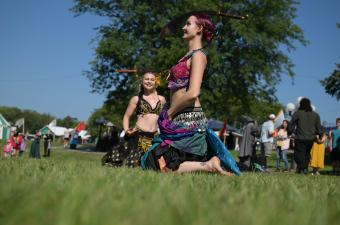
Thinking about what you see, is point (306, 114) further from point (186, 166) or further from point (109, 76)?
point (109, 76)

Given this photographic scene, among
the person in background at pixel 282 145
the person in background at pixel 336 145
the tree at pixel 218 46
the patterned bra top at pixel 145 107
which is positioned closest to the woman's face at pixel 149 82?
the patterned bra top at pixel 145 107

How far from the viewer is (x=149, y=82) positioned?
324 inches

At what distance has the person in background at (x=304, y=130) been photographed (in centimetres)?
1234

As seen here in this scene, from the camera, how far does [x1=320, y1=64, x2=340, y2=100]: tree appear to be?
37.5 m

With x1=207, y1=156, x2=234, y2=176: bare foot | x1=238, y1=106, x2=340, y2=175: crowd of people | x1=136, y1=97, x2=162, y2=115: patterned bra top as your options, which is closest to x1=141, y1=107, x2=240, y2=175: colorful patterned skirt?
x1=207, y1=156, x2=234, y2=176: bare foot

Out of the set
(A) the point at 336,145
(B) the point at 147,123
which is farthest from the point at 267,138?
(B) the point at 147,123

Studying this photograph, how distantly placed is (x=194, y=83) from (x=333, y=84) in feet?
119

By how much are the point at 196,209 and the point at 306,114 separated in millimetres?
11277

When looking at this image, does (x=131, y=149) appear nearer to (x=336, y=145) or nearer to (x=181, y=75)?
(x=181, y=75)

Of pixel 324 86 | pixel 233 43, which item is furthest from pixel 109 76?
pixel 324 86

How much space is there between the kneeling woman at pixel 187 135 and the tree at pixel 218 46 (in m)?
24.1

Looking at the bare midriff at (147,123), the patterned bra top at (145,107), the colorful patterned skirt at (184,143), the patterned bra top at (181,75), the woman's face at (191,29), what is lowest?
the colorful patterned skirt at (184,143)

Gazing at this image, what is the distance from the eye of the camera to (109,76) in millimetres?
35250

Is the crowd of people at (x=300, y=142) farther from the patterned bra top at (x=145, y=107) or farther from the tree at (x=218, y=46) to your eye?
the tree at (x=218, y=46)
